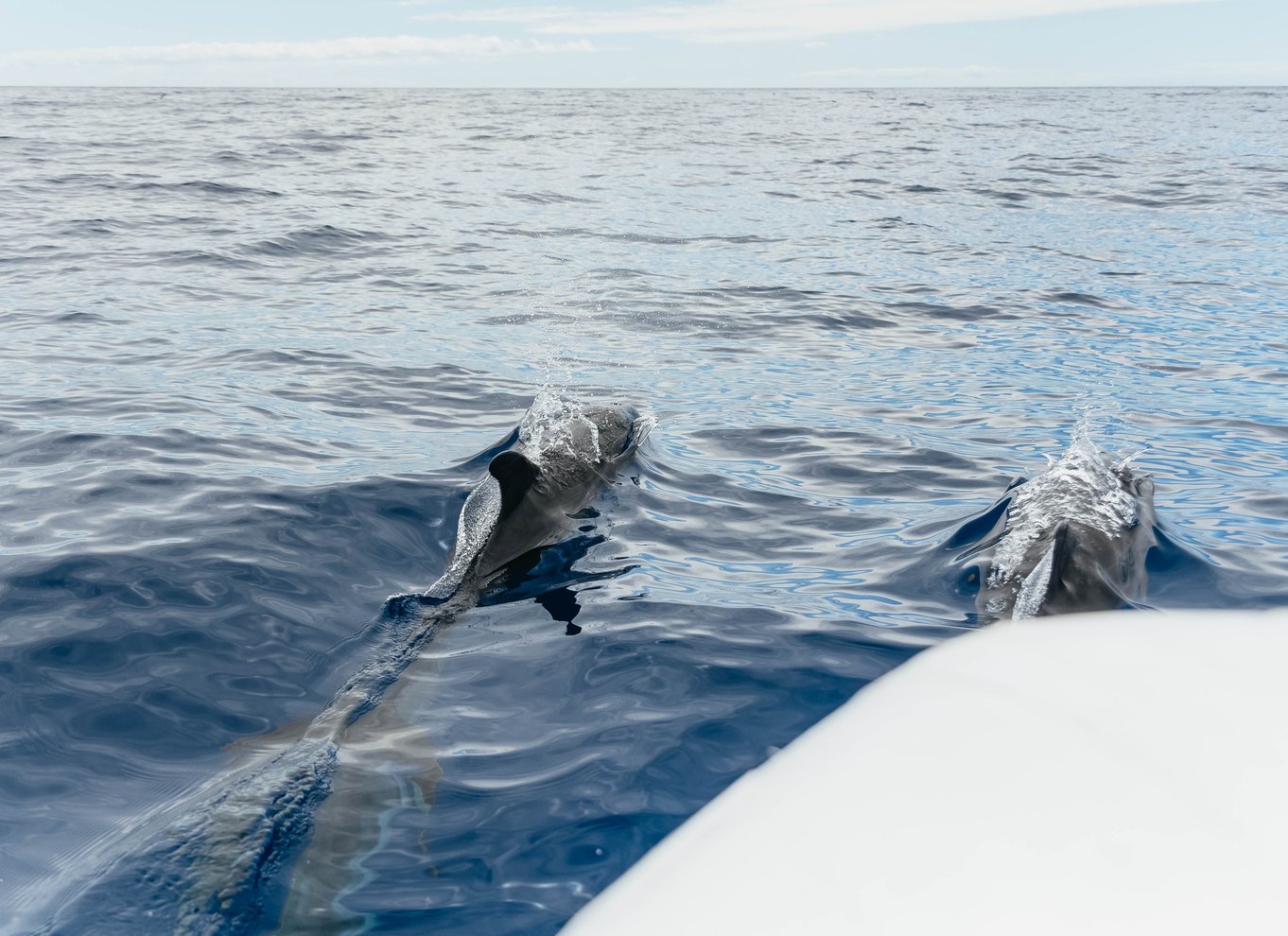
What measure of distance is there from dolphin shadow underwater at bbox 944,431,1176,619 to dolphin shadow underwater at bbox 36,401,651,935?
2.34 m

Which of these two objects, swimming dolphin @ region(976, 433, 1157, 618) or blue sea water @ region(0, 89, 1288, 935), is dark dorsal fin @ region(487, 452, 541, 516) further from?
swimming dolphin @ region(976, 433, 1157, 618)

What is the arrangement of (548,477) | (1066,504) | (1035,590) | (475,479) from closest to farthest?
(1035,590)
(1066,504)
(548,477)
(475,479)

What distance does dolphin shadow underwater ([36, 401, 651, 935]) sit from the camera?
3.32 m

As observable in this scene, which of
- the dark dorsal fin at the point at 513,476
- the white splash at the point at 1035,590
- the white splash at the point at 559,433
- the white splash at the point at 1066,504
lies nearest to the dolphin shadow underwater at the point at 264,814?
the dark dorsal fin at the point at 513,476

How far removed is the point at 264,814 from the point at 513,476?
2852 millimetres

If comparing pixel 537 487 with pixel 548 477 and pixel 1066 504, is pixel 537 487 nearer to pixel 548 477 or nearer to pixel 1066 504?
pixel 548 477

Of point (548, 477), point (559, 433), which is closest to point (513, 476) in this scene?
point (548, 477)

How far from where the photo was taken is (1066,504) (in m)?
6.14

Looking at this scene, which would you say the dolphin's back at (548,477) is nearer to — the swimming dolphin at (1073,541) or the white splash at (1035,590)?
the swimming dolphin at (1073,541)

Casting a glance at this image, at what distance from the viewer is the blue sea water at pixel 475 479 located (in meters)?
3.96

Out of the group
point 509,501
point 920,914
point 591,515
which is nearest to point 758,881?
point 920,914

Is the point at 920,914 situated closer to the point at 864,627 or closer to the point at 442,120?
the point at 864,627

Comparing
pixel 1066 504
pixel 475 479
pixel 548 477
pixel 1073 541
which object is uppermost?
pixel 1073 541

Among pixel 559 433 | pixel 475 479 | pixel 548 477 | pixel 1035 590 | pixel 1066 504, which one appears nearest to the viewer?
pixel 1035 590
